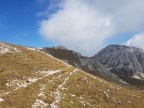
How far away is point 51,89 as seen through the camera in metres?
47.5

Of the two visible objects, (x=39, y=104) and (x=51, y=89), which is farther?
(x=51, y=89)

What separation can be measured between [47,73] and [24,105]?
1939 centimetres

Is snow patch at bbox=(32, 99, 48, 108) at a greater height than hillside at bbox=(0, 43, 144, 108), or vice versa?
hillside at bbox=(0, 43, 144, 108)

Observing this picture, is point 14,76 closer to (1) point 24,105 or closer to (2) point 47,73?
(2) point 47,73

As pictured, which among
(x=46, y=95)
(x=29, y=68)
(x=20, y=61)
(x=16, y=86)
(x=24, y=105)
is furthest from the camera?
(x=20, y=61)

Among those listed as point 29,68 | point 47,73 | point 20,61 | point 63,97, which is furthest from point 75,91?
point 20,61

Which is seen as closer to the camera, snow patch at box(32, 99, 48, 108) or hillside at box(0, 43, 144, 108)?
snow patch at box(32, 99, 48, 108)

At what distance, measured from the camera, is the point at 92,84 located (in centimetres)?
5581

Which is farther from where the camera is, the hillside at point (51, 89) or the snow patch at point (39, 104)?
the hillside at point (51, 89)

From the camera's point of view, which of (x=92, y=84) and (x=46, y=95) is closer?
(x=46, y=95)

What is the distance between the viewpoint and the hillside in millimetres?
41072

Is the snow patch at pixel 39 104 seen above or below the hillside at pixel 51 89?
below

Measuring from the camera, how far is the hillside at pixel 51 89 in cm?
4107

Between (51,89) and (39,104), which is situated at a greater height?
(51,89)
